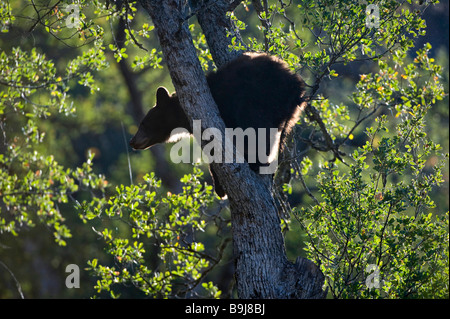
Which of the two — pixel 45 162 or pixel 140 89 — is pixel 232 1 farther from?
pixel 140 89

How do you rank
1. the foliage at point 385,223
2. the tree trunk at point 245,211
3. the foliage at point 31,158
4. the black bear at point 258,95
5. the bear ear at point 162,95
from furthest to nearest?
the foliage at point 31,158 < the bear ear at point 162,95 < the black bear at point 258,95 < the foliage at point 385,223 < the tree trunk at point 245,211

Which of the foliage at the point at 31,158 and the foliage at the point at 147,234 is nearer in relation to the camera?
the foliage at the point at 147,234

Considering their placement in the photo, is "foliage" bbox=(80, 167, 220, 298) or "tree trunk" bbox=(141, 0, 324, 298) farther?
"foliage" bbox=(80, 167, 220, 298)

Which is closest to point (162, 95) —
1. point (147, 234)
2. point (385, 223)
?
point (147, 234)

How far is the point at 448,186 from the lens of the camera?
Answer: 12.6m

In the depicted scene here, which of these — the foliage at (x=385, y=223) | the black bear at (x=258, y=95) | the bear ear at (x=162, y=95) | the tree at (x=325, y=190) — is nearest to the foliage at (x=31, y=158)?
the tree at (x=325, y=190)

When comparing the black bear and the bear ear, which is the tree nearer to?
the black bear

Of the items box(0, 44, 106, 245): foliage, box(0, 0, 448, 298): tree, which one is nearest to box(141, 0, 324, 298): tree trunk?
box(0, 0, 448, 298): tree

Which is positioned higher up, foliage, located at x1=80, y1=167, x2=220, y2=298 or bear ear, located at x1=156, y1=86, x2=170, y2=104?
bear ear, located at x1=156, y1=86, x2=170, y2=104

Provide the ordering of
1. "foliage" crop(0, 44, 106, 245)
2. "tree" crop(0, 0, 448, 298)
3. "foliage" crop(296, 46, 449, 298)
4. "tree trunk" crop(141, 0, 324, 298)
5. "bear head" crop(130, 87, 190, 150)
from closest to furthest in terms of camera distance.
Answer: "tree trunk" crop(141, 0, 324, 298) → "tree" crop(0, 0, 448, 298) → "foliage" crop(296, 46, 449, 298) → "bear head" crop(130, 87, 190, 150) → "foliage" crop(0, 44, 106, 245)

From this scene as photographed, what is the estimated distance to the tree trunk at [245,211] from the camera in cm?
393

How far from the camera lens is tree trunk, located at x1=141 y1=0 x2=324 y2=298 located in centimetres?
393

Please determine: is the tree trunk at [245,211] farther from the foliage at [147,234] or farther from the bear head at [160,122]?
the bear head at [160,122]
